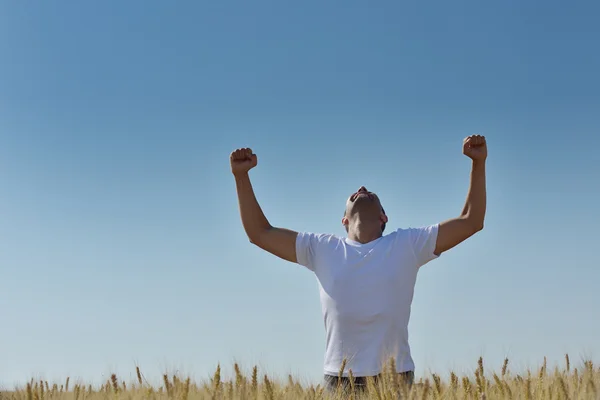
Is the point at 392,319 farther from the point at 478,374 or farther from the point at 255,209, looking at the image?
the point at 255,209

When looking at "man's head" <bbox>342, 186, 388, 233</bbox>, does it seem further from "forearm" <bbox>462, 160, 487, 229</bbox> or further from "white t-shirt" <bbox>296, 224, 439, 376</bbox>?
"forearm" <bbox>462, 160, 487, 229</bbox>

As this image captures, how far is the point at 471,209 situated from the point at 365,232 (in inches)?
30.8

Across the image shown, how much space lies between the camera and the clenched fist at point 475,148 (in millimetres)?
5039

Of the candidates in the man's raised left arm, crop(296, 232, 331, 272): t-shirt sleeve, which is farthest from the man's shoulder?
the man's raised left arm

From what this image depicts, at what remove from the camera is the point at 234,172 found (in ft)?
17.6

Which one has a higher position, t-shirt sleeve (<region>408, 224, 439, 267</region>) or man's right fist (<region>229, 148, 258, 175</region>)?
man's right fist (<region>229, 148, 258, 175</region>)

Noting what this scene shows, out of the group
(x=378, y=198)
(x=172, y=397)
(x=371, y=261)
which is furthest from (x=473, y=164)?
(x=172, y=397)

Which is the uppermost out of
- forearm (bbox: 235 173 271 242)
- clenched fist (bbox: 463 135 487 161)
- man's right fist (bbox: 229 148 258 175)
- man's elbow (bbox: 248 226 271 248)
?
man's right fist (bbox: 229 148 258 175)

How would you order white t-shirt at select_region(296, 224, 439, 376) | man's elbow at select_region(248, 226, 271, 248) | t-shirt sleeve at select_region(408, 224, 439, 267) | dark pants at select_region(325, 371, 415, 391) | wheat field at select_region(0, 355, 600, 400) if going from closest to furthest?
wheat field at select_region(0, 355, 600, 400) → dark pants at select_region(325, 371, 415, 391) → white t-shirt at select_region(296, 224, 439, 376) → t-shirt sleeve at select_region(408, 224, 439, 267) → man's elbow at select_region(248, 226, 271, 248)

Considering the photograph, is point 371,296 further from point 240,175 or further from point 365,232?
point 240,175

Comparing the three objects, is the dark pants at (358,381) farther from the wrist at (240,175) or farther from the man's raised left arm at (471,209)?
the wrist at (240,175)

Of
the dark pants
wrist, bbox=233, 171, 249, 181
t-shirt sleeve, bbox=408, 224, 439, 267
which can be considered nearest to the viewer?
the dark pants

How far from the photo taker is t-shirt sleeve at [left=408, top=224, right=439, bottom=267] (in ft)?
15.5

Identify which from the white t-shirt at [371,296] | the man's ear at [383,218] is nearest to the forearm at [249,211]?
the white t-shirt at [371,296]
